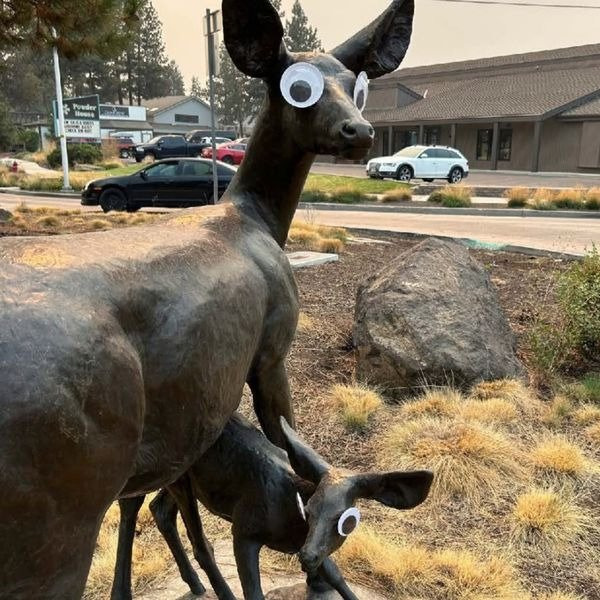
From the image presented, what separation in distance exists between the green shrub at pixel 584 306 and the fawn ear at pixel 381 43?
4.71m

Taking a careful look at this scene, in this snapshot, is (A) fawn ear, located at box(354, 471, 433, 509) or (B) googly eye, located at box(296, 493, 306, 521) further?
(B) googly eye, located at box(296, 493, 306, 521)

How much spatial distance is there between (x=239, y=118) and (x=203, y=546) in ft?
266

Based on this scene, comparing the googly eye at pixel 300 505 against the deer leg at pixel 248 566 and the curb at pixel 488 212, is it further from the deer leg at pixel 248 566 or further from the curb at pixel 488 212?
the curb at pixel 488 212

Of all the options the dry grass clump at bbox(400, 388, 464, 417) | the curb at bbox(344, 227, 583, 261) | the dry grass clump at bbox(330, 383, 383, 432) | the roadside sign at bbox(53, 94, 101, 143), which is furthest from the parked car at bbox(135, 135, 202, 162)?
the dry grass clump at bbox(400, 388, 464, 417)

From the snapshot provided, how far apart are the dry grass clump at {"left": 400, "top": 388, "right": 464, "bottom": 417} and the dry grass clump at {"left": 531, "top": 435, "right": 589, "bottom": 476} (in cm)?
70

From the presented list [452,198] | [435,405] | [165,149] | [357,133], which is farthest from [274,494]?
[165,149]

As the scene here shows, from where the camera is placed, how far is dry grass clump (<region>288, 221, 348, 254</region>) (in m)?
10.8

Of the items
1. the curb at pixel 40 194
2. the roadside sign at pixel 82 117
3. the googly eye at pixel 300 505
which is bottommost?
the curb at pixel 40 194

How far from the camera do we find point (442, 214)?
17984 millimetres

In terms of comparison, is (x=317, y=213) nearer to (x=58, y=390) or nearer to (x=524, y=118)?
(x=58, y=390)

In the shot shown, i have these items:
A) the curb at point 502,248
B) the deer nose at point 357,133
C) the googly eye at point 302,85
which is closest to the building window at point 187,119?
the curb at point 502,248

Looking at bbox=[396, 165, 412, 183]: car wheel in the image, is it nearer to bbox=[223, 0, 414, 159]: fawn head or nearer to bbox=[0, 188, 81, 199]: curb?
bbox=[0, 188, 81, 199]: curb

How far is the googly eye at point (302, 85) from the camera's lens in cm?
199

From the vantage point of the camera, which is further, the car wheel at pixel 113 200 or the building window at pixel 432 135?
the building window at pixel 432 135
